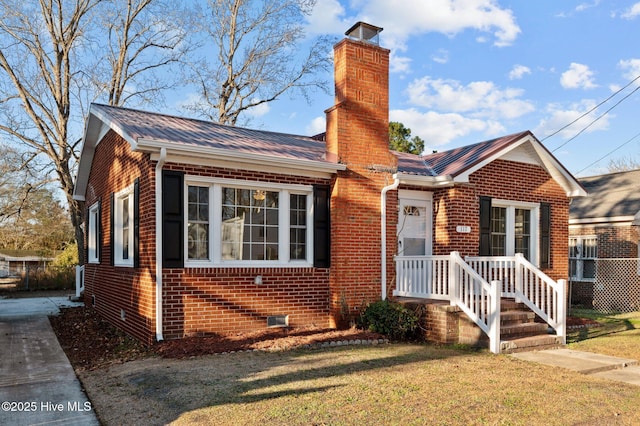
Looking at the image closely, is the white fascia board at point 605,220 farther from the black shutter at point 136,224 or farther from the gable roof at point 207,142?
the black shutter at point 136,224

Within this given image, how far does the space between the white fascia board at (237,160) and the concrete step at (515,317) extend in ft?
13.1

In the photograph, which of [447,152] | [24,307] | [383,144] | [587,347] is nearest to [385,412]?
[587,347]

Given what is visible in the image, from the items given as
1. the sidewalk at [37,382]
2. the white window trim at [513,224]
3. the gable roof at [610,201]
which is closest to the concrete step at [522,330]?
the white window trim at [513,224]

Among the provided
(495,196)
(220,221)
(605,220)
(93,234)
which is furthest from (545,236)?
(93,234)

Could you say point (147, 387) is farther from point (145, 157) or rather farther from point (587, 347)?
point (587, 347)

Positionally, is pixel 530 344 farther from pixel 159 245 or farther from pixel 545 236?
pixel 159 245

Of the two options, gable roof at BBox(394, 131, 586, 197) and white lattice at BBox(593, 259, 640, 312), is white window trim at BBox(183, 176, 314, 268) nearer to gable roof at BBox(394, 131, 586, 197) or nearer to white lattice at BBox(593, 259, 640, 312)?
gable roof at BBox(394, 131, 586, 197)

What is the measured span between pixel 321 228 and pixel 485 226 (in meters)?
3.95

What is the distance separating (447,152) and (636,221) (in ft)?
24.9

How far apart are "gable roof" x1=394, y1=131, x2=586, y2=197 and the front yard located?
410cm

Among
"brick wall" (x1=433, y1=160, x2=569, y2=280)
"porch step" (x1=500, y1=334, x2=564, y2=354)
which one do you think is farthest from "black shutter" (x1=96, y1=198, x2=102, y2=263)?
"porch step" (x1=500, y1=334, x2=564, y2=354)

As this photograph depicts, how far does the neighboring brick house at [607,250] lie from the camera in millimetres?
16312

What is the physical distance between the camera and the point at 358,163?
1030cm

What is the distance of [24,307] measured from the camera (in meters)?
15.1
